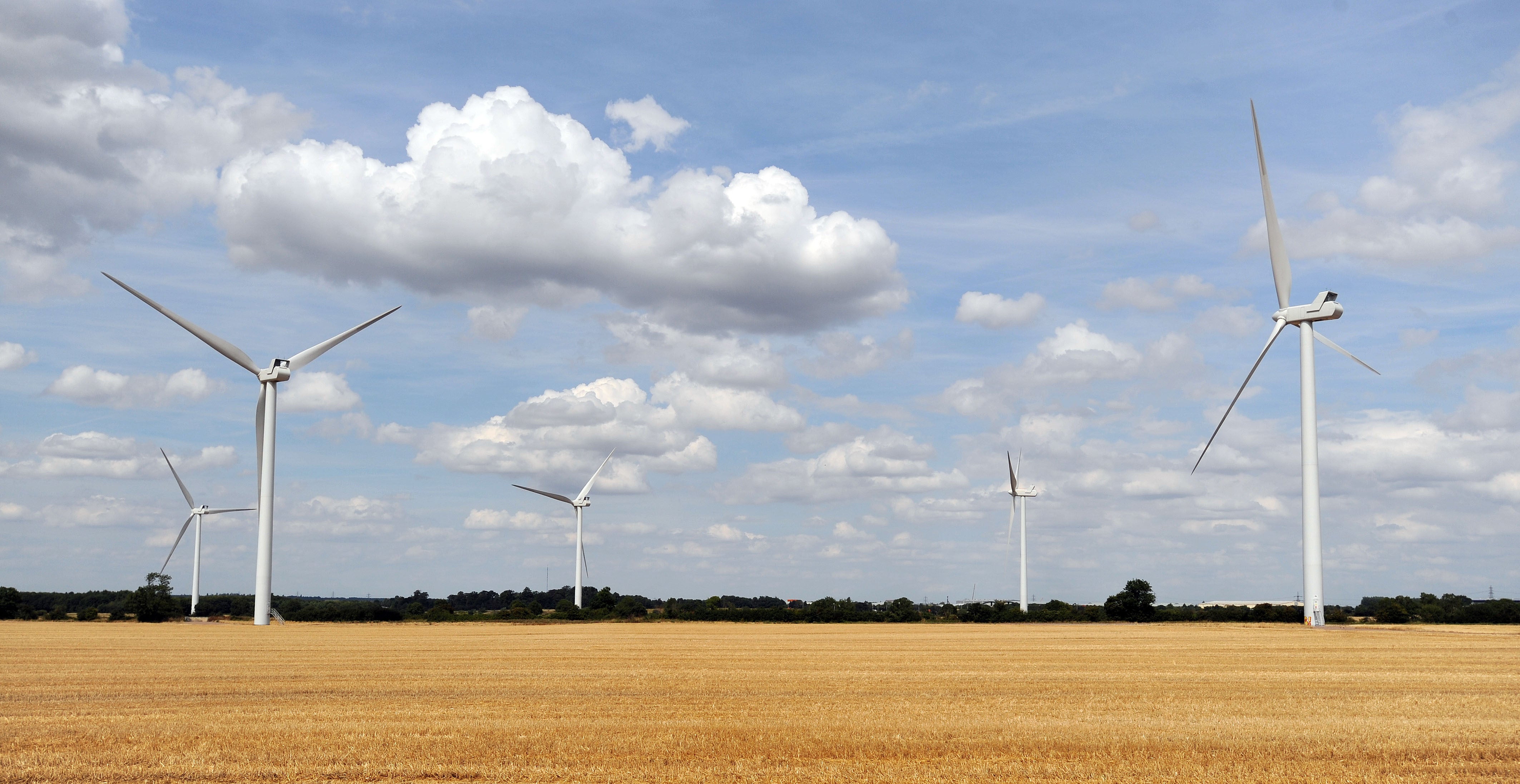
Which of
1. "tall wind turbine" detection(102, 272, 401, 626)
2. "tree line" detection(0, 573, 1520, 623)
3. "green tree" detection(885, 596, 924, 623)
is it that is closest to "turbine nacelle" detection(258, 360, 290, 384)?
"tall wind turbine" detection(102, 272, 401, 626)

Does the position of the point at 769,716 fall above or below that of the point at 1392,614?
above

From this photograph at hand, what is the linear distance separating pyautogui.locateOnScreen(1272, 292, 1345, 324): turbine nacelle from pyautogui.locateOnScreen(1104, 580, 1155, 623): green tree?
4626cm

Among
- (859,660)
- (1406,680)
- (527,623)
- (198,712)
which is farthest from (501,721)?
(527,623)

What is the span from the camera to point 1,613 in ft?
422

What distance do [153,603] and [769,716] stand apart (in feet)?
377

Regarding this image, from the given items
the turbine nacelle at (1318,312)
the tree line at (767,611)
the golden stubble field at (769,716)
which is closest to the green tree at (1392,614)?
the tree line at (767,611)

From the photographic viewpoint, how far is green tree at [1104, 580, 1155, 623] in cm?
11406

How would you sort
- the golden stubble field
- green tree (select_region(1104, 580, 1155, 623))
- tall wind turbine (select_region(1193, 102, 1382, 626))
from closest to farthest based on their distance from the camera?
the golden stubble field, tall wind turbine (select_region(1193, 102, 1382, 626)), green tree (select_region(1104, 580, 1155, 623))

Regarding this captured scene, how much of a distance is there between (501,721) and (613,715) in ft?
9.04

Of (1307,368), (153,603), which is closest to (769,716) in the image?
(1307,368)

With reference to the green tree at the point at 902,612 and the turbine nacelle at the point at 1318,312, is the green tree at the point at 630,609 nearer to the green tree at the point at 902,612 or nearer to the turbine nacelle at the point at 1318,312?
the green tree at the point at 902,612

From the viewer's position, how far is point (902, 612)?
138 meters

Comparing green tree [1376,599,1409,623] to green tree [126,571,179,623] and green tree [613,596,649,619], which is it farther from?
green tree [126,571,179,623]

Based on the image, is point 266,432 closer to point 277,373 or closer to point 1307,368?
point 277,373
